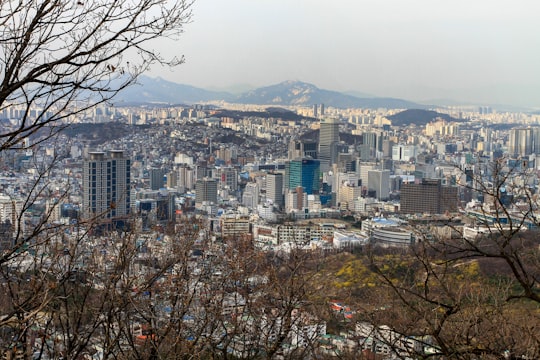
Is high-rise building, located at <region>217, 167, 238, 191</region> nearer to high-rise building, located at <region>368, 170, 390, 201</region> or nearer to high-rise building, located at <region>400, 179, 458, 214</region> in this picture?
high-rise building, located at <region>368, 170, 390, 201</region>

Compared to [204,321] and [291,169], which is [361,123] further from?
[204,321]

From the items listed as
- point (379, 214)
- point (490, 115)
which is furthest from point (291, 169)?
point (490, 115)

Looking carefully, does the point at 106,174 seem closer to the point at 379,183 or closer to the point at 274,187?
the point at 274,187

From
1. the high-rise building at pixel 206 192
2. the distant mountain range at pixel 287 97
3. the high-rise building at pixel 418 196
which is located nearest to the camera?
the high-rise building at pixel 418 196

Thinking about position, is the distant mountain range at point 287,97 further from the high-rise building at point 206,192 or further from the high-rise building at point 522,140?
the high-rise building at point 206,192

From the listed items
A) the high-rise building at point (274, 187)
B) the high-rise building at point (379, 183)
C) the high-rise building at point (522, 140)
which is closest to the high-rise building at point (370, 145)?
the high-rise building at point (379, 183)

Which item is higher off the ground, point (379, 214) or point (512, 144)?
point (512, 144)
